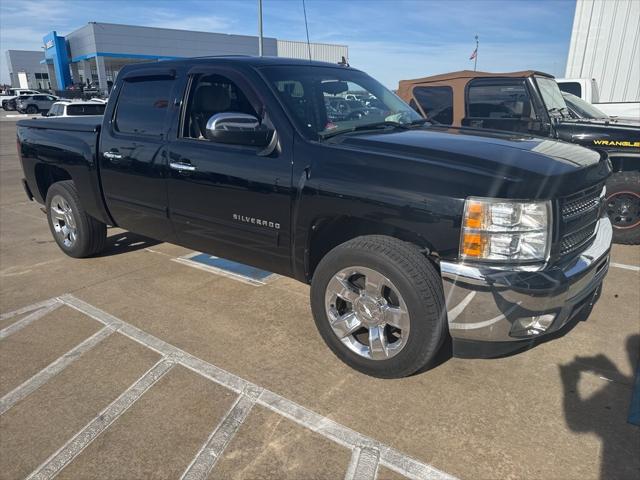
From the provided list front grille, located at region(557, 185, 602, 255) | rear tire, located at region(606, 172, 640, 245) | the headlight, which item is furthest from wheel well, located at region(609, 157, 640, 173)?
the headlight

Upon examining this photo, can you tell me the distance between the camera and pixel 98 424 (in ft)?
8.21

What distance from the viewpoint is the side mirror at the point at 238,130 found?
117 inches

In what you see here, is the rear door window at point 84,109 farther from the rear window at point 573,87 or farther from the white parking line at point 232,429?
the white parking line at point 232,429

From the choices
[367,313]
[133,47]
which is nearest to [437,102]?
[367,313]

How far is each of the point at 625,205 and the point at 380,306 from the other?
170 inches

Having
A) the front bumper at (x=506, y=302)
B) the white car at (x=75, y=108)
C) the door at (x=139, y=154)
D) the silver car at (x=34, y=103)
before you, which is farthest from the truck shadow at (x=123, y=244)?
the silver car at (x=34, y=103)

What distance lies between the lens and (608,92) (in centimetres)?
1218

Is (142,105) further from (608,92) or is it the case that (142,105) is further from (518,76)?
(608,92)

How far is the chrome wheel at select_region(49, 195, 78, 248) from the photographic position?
4.95 m

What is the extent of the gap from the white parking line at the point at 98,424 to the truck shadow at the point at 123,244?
2614 mm

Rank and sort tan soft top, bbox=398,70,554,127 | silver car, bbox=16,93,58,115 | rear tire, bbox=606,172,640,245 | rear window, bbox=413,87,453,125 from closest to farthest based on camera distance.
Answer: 1. rear tire, bbox=606,172,640,245
2. tan soft top, bbox=398,70,554,127
3. rear window, bbox=413,87,453,125
4. silver car, bbox=16,93,58,115

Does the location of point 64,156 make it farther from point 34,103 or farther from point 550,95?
point 34,103

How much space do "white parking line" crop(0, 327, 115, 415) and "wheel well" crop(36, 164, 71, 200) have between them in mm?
2556

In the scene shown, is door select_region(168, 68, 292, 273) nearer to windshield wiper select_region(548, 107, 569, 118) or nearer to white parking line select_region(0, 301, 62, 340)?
white parking line select_region(0, 301, 62, 340)
